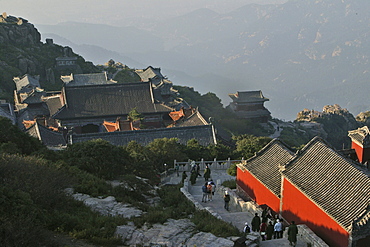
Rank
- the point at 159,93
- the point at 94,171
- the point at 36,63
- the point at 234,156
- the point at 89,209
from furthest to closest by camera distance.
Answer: the point at 36,63 → the point at 159,93 → the point at 234,156 → the point at 94,171 → the point at 89,209

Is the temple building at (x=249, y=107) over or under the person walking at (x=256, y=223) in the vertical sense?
over

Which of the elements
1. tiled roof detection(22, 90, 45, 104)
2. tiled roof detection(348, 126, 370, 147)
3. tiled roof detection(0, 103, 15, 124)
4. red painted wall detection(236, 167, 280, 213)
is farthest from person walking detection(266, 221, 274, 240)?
tiled roof detection(22, 90, 45, 104)

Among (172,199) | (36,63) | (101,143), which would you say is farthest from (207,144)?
Answer: (36,63)

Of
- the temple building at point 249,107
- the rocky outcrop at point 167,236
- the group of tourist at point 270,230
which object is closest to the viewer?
the rocky outcrop at point 167,236

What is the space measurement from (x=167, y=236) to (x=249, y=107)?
183 ft

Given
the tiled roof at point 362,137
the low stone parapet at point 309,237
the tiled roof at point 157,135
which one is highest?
the tiled roof at point 157,135

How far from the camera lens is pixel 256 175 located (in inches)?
715

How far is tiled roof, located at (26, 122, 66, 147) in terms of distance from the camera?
31047 mm

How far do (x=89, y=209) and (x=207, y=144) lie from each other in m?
18.7

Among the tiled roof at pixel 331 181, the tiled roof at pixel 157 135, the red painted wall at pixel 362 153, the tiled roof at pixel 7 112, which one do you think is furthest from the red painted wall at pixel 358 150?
the tiled roof at pixel 7 112

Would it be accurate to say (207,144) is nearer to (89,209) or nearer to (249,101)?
(89,209)

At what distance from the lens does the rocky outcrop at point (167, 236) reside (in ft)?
37.9

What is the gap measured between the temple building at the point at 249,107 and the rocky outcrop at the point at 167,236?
2094 inches

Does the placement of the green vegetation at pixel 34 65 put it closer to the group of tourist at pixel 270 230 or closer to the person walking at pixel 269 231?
the group of tourist at pixel 270 230
